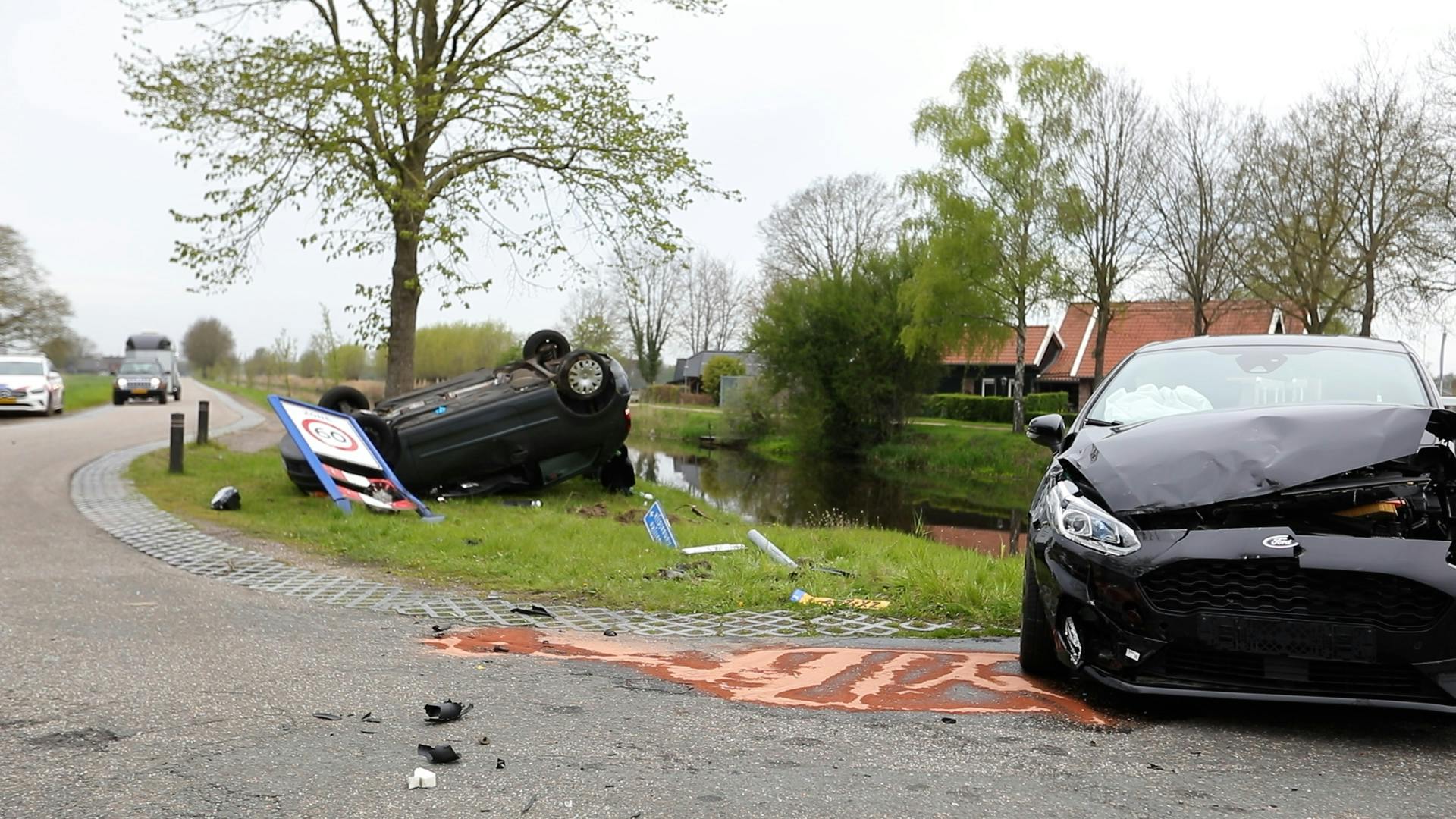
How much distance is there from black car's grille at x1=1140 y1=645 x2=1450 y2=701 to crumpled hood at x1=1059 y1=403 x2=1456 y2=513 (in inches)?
22.7

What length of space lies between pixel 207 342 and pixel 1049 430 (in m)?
Result: 141

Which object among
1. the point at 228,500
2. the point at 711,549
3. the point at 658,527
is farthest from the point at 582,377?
the point at 711,549

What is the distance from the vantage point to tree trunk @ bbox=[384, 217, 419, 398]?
1783 cm

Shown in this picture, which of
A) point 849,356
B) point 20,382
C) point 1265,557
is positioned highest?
point 849,356

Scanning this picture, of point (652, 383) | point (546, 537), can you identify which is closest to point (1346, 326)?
point (546, 537)

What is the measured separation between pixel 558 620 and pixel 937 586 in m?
2.43

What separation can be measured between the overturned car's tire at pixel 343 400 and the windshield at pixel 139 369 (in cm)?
3557

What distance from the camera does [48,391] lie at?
3031 cm

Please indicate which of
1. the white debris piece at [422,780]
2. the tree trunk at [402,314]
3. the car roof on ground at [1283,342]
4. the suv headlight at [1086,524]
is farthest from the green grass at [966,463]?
the white debris piece at [422,780]

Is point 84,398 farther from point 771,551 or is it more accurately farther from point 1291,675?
point 1291,675

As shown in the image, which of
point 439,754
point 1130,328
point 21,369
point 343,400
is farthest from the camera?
point 1130,328

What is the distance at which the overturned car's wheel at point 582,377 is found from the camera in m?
14.0

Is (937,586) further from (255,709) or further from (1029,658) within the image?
(255,709)

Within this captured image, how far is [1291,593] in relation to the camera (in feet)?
13.1
